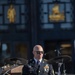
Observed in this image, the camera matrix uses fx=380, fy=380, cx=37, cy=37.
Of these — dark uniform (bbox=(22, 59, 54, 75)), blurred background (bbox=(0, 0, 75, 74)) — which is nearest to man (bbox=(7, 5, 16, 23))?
blurred background (bbox=(0, 0, 75, 74))

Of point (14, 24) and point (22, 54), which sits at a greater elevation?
point (14, 24)

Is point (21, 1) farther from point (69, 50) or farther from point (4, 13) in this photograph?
point (69, 50)

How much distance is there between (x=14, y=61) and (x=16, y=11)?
11.5 meters

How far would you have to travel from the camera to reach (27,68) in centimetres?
459

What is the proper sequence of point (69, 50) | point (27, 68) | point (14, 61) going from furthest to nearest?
point (69, 50) < point (14, 61) < point (27, 68)

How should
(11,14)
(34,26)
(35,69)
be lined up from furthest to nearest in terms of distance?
(11,14)
(34,26)
(35,69)

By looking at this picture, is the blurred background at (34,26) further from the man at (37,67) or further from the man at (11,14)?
the man at (37,67)

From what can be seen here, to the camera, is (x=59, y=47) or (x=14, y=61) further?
(x=59, y=47)

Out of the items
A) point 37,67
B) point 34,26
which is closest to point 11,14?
point 34,26

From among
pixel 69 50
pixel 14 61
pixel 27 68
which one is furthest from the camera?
pixel 69 50

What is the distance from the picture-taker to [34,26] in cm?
2091

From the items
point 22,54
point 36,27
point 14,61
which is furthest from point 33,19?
point 14,61

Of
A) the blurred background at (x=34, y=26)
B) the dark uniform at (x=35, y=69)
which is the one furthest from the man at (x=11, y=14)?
the dark uniform at (x=35, y=69)

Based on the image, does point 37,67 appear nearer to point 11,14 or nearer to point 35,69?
point 35,69
